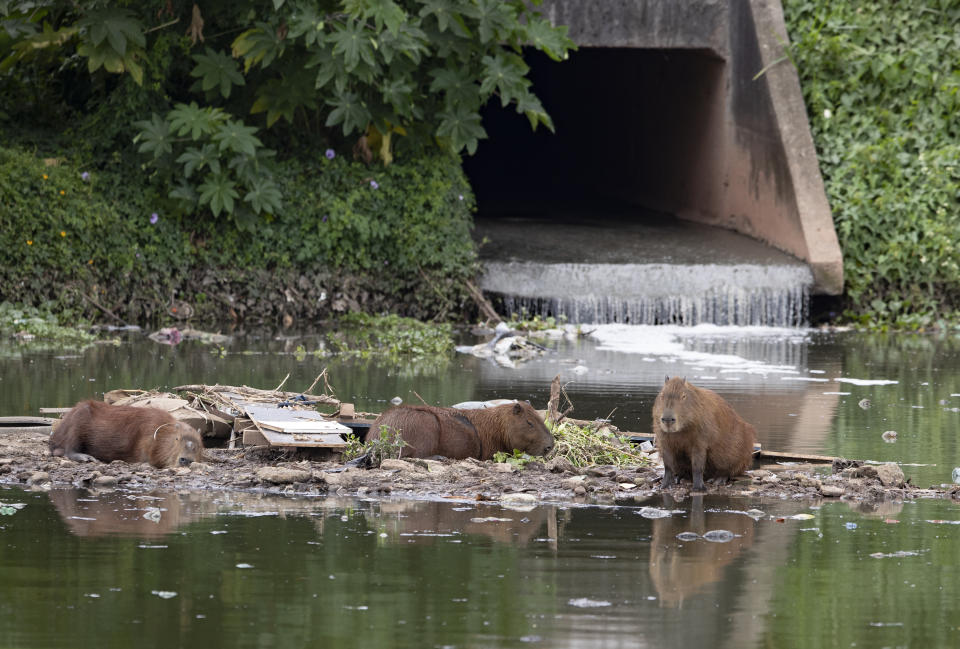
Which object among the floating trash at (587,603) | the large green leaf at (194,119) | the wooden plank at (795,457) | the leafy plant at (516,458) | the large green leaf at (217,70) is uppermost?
the large green leaf at (217,70)

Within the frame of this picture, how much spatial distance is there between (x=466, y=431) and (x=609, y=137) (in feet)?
70.3

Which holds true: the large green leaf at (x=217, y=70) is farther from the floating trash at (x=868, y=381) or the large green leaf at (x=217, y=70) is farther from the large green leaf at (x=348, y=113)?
the floating trash at (x=868, y=381)

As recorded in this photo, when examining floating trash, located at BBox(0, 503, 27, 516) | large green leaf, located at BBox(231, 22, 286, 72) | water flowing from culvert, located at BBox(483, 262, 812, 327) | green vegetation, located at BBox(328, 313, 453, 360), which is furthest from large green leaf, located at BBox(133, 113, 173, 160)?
floating trash, located at BBox(0, 503, 27, 516)

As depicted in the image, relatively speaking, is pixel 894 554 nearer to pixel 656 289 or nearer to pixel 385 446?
pixel 385 446

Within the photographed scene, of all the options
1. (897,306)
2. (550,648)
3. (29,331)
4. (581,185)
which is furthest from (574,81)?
(550,648)

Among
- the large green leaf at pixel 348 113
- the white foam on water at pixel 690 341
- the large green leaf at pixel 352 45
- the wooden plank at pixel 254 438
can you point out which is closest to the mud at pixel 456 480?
the wooden plank at pixel 254 438

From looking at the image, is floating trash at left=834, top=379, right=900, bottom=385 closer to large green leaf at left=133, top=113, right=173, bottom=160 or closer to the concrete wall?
the concrete wall

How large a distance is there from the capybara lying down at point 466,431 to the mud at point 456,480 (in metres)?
0.13

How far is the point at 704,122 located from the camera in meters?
24.6

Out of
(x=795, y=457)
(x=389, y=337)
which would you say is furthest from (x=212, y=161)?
(x=795, y=457)

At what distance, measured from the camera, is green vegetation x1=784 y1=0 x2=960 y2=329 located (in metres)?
20.9

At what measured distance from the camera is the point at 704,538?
7.48 meters

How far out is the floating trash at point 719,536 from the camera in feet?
24.4

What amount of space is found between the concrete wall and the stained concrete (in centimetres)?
2
